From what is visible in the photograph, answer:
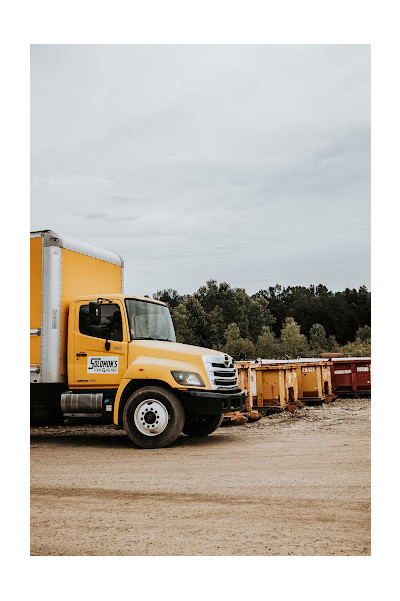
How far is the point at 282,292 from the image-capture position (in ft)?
160

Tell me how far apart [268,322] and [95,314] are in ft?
129

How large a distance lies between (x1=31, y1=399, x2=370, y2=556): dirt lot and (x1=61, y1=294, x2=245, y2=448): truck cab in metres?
0.61

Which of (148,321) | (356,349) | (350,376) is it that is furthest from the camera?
(356,349)

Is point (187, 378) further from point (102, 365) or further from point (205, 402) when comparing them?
point (102, 365)

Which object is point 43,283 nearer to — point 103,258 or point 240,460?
point 103,258

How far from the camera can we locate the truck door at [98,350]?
38.6ft

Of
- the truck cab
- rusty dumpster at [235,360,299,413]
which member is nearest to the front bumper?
the truck cab

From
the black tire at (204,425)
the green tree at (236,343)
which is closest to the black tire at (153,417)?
the black tire at (204,425)

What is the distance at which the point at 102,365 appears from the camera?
11.8 m

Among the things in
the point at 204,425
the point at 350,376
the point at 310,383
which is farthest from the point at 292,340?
the point at 204,425

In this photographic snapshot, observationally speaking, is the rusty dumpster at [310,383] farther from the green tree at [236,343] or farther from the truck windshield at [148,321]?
the green tree at [236,343]

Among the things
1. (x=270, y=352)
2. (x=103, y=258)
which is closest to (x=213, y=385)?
(x=103, y=258)

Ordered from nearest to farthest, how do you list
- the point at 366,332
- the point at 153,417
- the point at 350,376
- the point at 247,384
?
the point at 153,417, the point at 366,332, the point at 247,384, the point at 350,376
